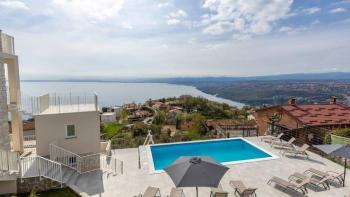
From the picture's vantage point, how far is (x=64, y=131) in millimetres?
11203

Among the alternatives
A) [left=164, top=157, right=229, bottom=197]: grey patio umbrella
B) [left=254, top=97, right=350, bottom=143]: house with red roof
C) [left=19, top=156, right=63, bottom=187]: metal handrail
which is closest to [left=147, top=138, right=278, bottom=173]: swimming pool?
[left=254, top=97, right=350, bottom=143]: house with red roof

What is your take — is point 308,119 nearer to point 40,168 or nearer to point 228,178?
point 228,178

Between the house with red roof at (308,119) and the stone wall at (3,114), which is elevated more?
the stone wall at (3,114)

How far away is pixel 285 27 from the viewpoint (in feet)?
74.4

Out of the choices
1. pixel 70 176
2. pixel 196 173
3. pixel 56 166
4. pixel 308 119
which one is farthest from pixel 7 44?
pixel 308 119

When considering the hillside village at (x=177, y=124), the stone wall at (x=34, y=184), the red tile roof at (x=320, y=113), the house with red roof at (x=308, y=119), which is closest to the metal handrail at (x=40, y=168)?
the stone wall at (x=34, y=184)

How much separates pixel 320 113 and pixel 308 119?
2.36 meters

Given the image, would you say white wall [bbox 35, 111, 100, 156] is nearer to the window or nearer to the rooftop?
the window

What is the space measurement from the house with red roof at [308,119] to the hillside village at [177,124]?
253cm

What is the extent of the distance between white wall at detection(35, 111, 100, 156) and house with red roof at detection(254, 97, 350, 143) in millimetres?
13755

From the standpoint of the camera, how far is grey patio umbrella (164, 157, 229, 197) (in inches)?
257

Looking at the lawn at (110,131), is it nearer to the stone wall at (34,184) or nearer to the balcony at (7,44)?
the balcony at (7,44)

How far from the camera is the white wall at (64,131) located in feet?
35.7

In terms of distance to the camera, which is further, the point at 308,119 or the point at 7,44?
the point at 308,119
